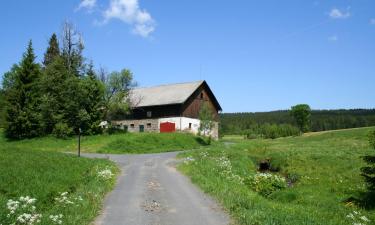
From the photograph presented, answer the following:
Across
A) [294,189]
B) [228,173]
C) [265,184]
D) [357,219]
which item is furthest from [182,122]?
[357,219]

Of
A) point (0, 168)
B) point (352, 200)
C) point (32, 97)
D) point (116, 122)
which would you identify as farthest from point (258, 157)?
point (116, 122)

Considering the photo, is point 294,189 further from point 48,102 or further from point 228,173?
point 48,102

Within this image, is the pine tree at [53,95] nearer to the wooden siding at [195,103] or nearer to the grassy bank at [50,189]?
the wooden siding at [195,103]

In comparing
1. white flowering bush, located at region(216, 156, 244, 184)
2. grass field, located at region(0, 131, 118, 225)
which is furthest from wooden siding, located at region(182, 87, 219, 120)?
grass field, located at region(0, 131, 118, 225)

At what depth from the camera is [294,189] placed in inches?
844

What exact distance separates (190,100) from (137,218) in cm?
4623

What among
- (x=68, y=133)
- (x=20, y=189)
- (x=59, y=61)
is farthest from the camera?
(x=59, y=61)

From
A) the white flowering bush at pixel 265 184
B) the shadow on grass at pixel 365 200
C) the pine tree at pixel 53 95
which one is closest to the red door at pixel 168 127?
→ the pine tree at pixel 53 95

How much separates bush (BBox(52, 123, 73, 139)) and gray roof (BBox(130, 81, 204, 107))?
40.8 feet

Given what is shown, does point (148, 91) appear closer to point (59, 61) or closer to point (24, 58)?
point (59, 61)

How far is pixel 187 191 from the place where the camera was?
58.0 feet

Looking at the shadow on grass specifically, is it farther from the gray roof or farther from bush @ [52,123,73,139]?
the gray roof

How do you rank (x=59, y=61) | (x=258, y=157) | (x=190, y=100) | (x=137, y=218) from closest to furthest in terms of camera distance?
(x=137, y=218) → (x=258, y=157) → (x=59, y=61) → (x=190, y=100)

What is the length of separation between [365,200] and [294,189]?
410cm
